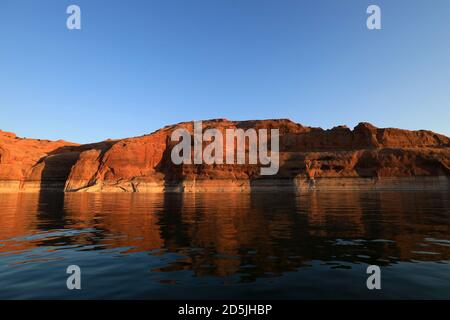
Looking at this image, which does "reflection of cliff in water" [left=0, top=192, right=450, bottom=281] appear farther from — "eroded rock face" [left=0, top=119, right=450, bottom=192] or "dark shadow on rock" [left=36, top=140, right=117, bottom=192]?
"dark shadow on rock" [left=36, top=140, right=117, bottom=192]

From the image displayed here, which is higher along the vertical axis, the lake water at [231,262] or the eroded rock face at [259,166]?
the eroded rock face at [259,166]

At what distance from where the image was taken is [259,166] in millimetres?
89125

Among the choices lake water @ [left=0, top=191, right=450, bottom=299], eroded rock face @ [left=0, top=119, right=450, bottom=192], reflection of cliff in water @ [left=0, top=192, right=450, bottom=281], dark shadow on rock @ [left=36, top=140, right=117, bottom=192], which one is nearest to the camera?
lake water @ [left=0, top=191, right=450, bottom=299]

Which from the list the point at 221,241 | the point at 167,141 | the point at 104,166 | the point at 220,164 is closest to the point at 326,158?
the point at 220,164

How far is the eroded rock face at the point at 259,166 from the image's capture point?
7631 cm

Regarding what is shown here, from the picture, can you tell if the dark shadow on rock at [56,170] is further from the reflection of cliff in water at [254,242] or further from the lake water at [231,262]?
the lake water at [231,262]

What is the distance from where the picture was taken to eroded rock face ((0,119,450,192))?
76312mm

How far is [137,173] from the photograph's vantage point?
97.7 m

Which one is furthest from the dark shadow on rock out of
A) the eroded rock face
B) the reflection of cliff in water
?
the reflection of cliff in water

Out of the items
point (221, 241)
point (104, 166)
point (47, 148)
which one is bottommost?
point (221, 241)

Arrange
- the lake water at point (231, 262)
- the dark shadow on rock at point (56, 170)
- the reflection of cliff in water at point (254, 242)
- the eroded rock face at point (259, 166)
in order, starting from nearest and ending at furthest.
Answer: the lake water at point (231, 262) → the reflection of cliff in water at point (254, 242) → the eroded rock face at point (259, 166) → the dark shadow on rock at point (56, 170)

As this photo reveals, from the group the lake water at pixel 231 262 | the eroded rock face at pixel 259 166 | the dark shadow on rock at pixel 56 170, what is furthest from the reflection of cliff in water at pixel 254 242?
the dark shadow on rock at pixel 56 170

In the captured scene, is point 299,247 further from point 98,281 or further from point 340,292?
point 98,281

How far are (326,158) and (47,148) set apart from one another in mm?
117255
